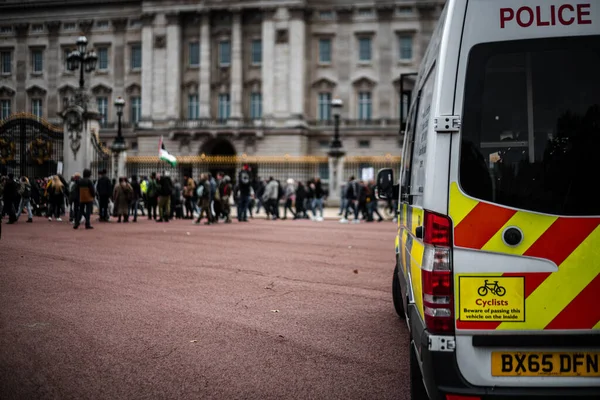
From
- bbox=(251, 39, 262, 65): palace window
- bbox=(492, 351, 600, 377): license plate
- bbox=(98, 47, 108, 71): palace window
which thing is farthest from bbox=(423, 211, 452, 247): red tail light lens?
bbox=(98, 47, 108, 71): palace window

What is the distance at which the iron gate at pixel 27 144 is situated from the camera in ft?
85.8

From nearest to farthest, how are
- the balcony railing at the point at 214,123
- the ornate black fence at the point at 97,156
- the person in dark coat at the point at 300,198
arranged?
the ornate black fence at the point at 97,156 < the person in dark coat at the point at 300,198 < the balcony railing at the point at 214,123

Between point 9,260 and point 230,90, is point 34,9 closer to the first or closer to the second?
point 230,90

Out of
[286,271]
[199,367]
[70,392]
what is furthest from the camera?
[286,271]

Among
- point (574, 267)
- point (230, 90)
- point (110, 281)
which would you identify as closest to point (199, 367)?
point (574, 267)

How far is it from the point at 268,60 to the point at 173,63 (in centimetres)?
817

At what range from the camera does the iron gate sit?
1030 inches

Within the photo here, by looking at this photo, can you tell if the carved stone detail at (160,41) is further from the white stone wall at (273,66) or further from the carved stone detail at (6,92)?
the carved stone detail at (6,92)

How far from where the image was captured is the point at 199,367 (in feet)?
17.3

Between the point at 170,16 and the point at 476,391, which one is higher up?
the point at 170,16

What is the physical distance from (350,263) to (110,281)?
4581mm

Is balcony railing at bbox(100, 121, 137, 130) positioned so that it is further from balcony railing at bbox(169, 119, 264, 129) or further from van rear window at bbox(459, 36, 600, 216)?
van rear window at bbox(459, 36, 600, 216)

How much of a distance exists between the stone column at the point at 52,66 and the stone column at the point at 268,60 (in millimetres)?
19403

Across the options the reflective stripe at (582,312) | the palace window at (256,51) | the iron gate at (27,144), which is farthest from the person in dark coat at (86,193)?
the palace window at (256,51)
